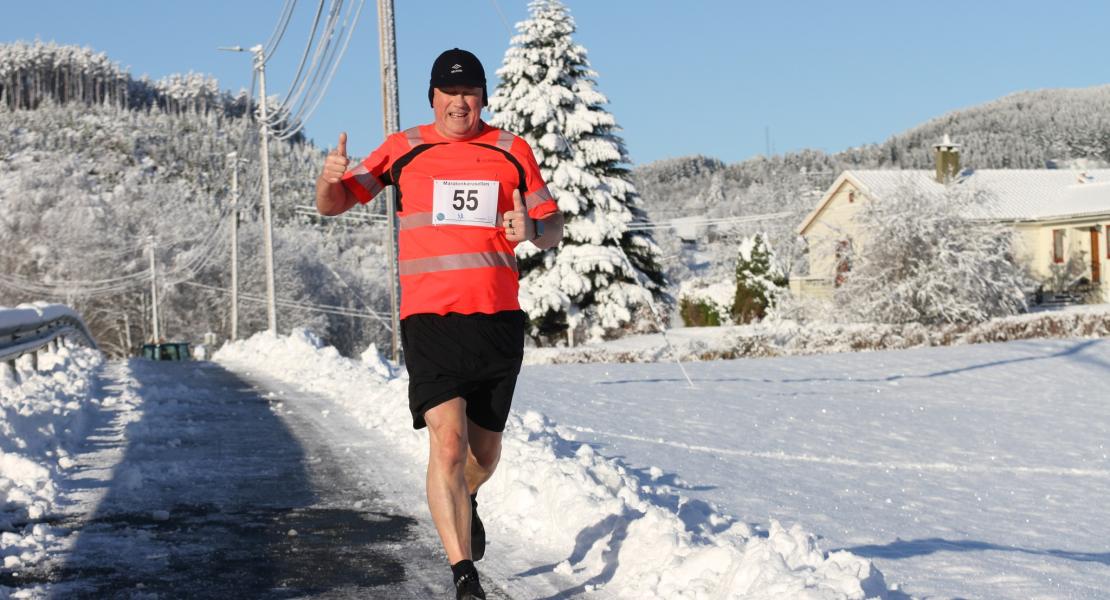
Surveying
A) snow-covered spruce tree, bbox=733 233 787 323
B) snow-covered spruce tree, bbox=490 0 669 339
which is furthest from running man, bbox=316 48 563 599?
snow-covered spruce tree, bbox=733 233 787 323

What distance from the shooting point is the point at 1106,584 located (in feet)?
23.9

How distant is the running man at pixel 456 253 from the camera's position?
450cm

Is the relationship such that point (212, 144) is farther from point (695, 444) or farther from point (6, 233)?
point (695, 444)

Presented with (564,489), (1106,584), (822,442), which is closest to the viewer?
(564,489)

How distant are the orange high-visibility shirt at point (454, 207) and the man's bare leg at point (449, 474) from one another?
1.31 ft

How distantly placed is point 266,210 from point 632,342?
12.9 meters

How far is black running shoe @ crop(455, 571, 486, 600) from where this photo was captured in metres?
4.25

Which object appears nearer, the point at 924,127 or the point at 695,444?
the point at 695,444

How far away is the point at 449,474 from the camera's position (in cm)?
448

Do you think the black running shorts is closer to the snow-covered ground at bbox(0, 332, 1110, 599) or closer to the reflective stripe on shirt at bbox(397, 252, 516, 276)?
the reflective stripe on shirt at bbox(397, 252, 516, 276)

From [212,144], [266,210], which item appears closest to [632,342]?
[266,210]

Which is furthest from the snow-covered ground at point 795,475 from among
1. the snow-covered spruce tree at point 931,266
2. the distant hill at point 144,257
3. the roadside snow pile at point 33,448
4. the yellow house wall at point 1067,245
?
the distant hill at point 144,257

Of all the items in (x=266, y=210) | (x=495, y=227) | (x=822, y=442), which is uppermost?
(x=266, y=210)

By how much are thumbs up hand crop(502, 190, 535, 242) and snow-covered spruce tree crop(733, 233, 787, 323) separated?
45.5 m
